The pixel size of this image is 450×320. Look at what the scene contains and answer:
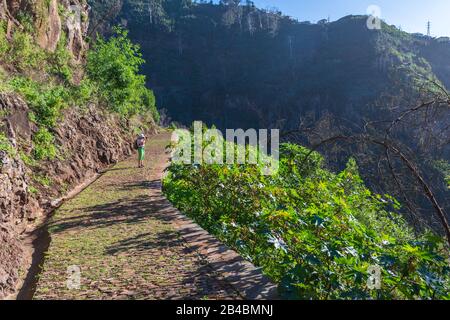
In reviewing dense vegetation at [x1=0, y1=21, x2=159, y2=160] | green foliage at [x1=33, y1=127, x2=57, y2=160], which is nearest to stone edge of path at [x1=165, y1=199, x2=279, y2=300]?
green foliage at [x1=33, y1=127, x2=57, y2=160]

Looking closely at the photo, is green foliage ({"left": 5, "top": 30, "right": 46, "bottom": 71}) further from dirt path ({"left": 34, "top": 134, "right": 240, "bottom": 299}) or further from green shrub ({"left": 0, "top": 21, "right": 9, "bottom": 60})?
dirt path ({"left": 34, "top": 134, "right": 240, "bottom": 299})

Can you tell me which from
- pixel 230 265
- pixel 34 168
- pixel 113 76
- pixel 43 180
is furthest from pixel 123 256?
pixel 113 76

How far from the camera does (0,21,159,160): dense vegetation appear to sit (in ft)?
35.7

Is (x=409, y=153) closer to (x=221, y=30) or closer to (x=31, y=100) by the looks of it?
(x=31, y=100)

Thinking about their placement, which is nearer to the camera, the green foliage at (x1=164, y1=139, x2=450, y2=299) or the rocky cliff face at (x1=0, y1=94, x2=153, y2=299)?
the green foliage at (x1=164, y1=139, x2=450, y2=299)

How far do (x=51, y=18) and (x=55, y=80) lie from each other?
225 inches

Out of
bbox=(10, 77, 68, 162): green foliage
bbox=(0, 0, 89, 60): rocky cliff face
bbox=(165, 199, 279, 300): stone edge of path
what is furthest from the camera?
bbox=(0, 0, 89, 60): rocky cliff face

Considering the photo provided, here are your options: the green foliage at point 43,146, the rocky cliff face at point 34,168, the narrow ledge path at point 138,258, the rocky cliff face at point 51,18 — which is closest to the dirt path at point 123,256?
the narrow ledge path at point 138,258

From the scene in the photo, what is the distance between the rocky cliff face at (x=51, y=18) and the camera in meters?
15.9

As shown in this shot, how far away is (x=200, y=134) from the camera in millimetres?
9891

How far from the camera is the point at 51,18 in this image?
62.7 feet

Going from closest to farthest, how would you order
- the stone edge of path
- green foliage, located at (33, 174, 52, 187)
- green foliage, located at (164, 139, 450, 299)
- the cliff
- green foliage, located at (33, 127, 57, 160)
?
green foliage, located at (164, 139, 450, 299), the stone edge of path, the cliff, green foliage, located at (33, 174, 52, 187), green foliage, located at (33, 127, 57, 160)
